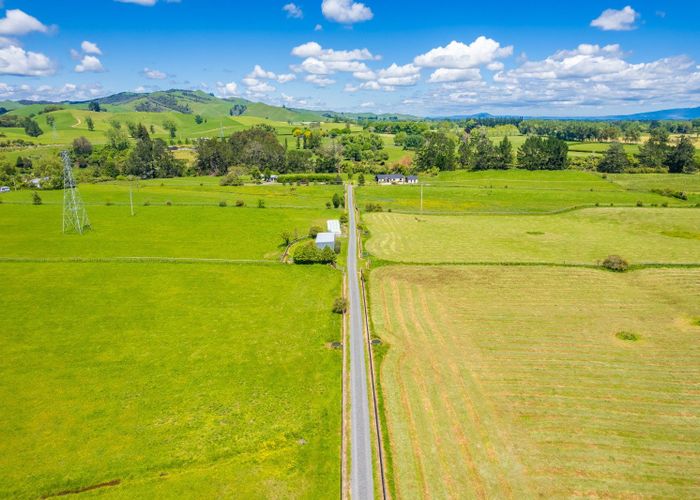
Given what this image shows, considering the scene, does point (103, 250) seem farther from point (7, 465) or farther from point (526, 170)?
point (526, 170)

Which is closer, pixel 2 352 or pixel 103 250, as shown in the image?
pixel 2 352

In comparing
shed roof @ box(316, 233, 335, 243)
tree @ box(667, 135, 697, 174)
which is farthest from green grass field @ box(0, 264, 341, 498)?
tree @ box(667, 135, 697, 174)

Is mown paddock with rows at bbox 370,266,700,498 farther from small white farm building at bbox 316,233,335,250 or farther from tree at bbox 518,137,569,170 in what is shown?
tree at bbox 518,137,569,170

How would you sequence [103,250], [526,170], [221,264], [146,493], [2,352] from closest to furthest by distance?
[146,493]
[2,352]
[221,264]
[103,250]
[526,170]

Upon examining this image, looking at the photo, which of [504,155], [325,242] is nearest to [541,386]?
[325,242]

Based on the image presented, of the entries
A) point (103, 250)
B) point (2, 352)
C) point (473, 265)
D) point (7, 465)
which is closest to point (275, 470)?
point (7, 465)
